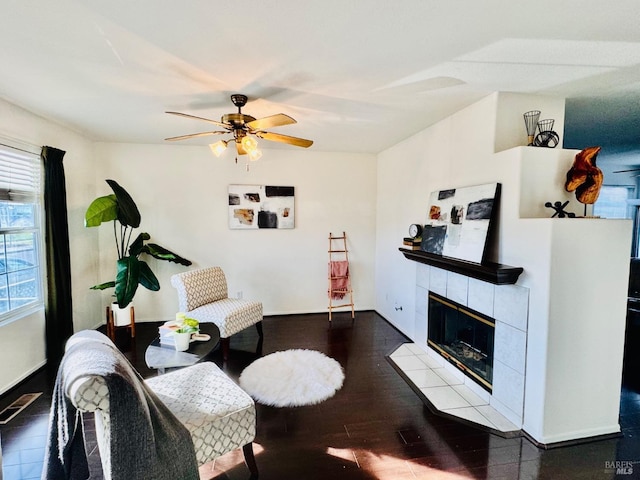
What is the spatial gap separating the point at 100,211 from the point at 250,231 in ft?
6.15

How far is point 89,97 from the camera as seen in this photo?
272 cm

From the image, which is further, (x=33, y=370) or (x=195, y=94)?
(x=33, y=370)

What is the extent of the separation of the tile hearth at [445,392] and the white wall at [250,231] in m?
1.79

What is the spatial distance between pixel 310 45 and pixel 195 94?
1248 mm

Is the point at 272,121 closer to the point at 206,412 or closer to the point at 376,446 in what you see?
the point at 206,412

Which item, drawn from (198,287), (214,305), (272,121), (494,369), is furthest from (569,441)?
(198,287)

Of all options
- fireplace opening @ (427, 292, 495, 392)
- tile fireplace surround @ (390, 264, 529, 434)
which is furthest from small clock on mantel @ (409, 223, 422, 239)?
fireplace opening @ (427, 292, 495, 392)

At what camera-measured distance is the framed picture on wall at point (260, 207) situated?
4.63m

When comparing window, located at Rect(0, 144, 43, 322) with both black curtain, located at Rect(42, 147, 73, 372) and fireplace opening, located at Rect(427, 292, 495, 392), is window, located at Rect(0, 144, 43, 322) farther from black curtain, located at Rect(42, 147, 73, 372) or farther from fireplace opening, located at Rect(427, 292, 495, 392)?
fireplace opening, located at Rect(427, 292, 495, 392)

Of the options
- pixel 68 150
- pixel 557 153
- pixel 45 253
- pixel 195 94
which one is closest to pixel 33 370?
pixel 45 253

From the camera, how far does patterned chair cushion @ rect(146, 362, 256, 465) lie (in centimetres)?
165

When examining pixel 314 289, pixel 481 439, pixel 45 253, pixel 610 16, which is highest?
pixel 610 16

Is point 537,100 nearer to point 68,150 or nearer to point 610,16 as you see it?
point 610,16

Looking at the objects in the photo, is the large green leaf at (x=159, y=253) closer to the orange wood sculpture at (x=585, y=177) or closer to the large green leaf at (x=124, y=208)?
the large green leaf at (x=124, y=208)
